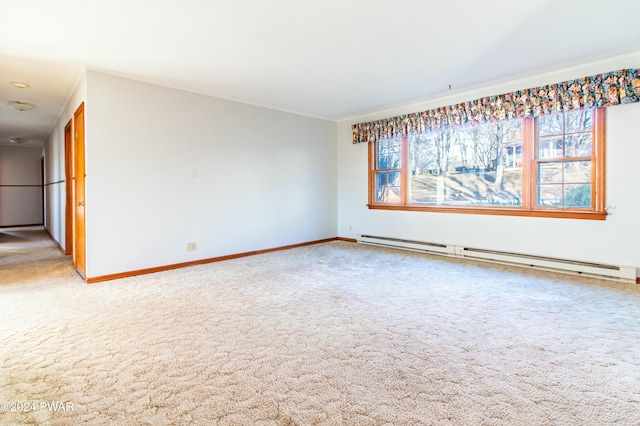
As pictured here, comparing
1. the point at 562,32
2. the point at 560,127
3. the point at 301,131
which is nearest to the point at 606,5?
the point at 562,32

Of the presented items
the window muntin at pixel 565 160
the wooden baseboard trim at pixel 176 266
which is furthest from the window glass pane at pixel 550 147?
the wooden baseboard trim at pixel 176 266

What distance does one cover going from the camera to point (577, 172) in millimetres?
4094

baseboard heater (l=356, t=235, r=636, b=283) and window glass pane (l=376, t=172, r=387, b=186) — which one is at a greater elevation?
window glass pane (l=376, t=172, r=387, b=186)

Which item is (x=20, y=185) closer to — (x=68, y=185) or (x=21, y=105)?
(x=21, y=105)

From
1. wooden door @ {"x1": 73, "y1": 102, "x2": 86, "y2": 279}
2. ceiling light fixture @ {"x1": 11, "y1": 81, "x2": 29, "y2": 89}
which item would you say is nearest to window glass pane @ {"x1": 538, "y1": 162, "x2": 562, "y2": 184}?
wooden door @ {"x1": 73, "y1": 102, "x2": 86, "y2": 279}

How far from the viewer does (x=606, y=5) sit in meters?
2.65

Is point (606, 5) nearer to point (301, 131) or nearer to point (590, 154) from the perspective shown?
point (590, 154)

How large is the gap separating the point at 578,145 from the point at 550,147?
0.29m

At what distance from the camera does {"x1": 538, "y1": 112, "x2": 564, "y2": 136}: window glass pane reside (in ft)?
13.7

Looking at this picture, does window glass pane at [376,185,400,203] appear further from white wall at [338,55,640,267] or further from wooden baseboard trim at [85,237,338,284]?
wooden baseboard trim at [85,237,338,284]

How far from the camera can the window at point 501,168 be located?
404 cm

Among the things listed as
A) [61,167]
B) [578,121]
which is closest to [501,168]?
[578,121]

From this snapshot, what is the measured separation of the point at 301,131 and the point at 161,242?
3.10 meters

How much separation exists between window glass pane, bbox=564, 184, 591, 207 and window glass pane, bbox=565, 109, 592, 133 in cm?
68
